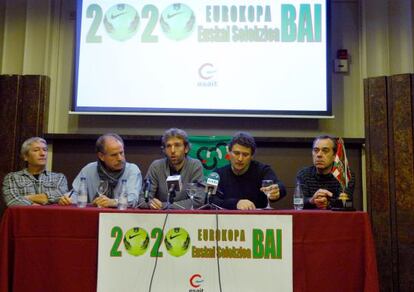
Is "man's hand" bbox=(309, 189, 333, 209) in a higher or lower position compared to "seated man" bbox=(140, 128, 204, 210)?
lower

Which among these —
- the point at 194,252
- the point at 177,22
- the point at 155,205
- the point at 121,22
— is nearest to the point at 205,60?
the point at 177,22

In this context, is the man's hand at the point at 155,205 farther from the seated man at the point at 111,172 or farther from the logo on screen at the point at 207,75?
the logo on screen at the point at 207,75

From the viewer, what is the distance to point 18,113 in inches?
127

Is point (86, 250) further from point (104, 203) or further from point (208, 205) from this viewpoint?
point (208, 205)

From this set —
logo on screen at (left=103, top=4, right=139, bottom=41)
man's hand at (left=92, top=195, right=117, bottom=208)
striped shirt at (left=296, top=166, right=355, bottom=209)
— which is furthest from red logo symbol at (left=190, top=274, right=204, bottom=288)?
logo on screen at (left=103, top=4, right=139, bottom=41)

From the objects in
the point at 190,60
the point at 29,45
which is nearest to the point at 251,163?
the point at 190,60

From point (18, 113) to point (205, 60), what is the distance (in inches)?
65.6

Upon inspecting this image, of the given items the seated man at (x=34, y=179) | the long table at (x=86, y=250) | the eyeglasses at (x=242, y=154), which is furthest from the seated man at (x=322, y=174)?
the seated man at (x=34, y=179)

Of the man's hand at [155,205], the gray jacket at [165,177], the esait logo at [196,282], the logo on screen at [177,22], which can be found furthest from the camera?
the logo on screen at [177,22]

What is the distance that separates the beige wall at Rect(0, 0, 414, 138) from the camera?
3381mm

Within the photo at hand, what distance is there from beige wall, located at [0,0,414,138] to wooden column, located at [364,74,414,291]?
402 millimetres

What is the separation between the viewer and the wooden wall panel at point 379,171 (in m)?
2.88

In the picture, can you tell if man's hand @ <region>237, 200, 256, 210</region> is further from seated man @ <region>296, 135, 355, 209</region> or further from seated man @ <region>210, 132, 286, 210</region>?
seated man @ <region>296, 135, 355, 209</region>

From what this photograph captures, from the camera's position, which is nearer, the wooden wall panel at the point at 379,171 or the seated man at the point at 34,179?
the seated man at the point at 34,179
